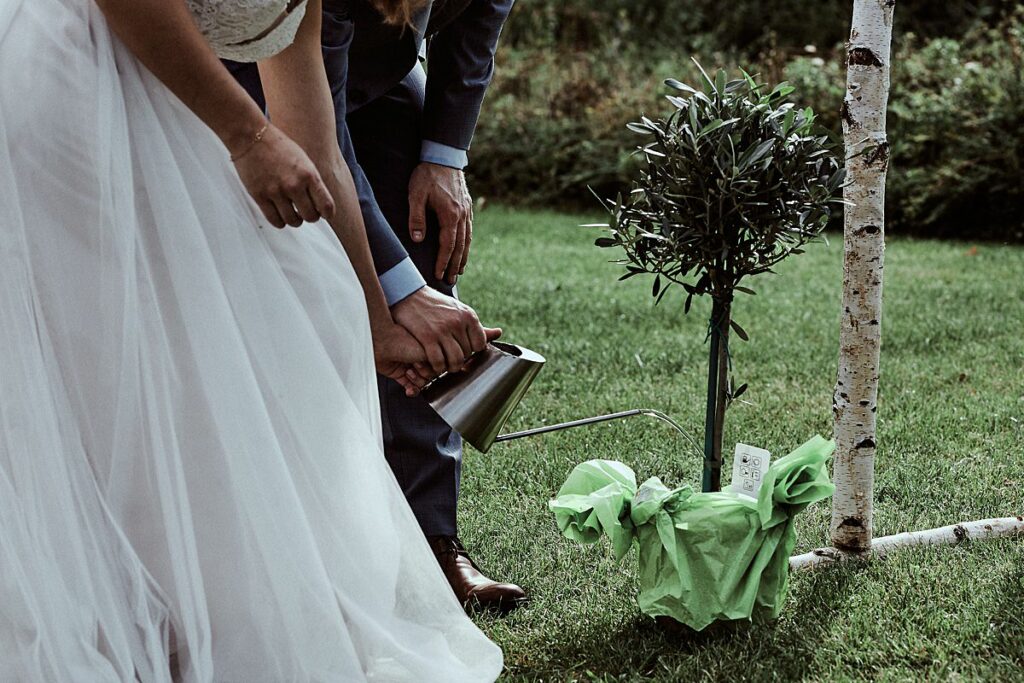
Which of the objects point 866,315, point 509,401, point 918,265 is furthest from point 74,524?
point 918,265

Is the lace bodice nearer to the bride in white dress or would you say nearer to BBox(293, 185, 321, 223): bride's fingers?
the bride in white dress

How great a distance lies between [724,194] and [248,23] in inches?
36.2

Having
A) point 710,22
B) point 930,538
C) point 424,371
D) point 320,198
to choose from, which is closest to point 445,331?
point 424,371

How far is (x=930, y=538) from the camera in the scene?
2.56m

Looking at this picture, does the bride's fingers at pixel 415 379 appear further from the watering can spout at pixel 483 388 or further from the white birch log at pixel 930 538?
the white birch log at pixel 930 538

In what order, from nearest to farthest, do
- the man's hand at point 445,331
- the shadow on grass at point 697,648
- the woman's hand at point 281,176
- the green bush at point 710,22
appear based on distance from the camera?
the woman's hand at point 281,176
the man's hand at point 445,331
the shadow on grass at point 697,648
the green bush at point 710,22

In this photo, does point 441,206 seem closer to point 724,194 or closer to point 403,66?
point 403,66

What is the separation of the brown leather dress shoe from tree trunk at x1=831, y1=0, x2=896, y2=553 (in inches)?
29.4

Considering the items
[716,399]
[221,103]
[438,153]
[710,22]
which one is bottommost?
[716,399]

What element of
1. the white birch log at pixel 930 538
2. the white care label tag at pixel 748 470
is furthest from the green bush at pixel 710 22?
the white care label tag at pixel 748 470

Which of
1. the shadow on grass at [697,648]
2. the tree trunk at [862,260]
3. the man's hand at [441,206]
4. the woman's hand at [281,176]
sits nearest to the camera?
the woman's hand at [281,176]

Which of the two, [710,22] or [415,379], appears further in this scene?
[710,22]

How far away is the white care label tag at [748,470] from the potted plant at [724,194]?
84 mm

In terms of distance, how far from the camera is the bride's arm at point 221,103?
5.26 ft
